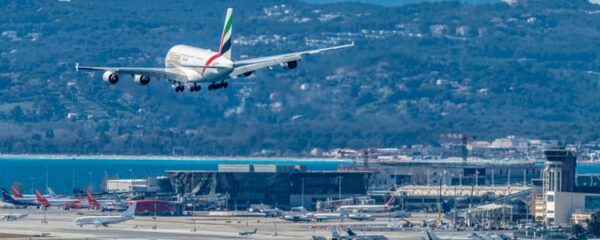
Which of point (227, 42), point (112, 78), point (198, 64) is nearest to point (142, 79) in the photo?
point (112, 78)

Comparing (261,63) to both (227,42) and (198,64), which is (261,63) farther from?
(198,64)

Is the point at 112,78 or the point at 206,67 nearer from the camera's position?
the point at 206,67

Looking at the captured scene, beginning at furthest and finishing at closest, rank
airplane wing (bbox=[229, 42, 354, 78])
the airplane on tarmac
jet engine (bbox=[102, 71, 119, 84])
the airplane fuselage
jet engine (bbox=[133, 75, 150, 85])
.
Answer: jet engine (bbox=[133, 75, 150, 85]), jet engine (bbox=[102, 71, 119, 84]), the airplane fuselage, the airplane on tarmac, airplane wing (bbox=[229, 42, 354, 78])

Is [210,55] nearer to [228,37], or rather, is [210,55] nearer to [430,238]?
[228,37]

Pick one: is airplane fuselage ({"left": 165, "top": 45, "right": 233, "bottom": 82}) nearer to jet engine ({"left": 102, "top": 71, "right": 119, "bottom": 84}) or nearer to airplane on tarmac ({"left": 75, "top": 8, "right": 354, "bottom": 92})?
airplane on tarmac ({"left": 75, "top": 8, "right": 354, "bottom": 92})

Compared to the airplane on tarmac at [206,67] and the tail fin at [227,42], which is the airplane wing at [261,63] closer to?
the airplane on tarmac at [206,67]

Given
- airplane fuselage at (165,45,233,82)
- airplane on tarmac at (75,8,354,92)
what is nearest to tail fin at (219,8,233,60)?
airplane on tarmac at (75,8,354,92)

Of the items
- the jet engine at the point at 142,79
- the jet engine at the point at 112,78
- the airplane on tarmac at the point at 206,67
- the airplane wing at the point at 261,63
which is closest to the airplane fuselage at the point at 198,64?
the airplane on tarmac at the point at 206,67

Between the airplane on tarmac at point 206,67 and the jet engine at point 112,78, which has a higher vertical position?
the airplane on tarmac at point 206,67
